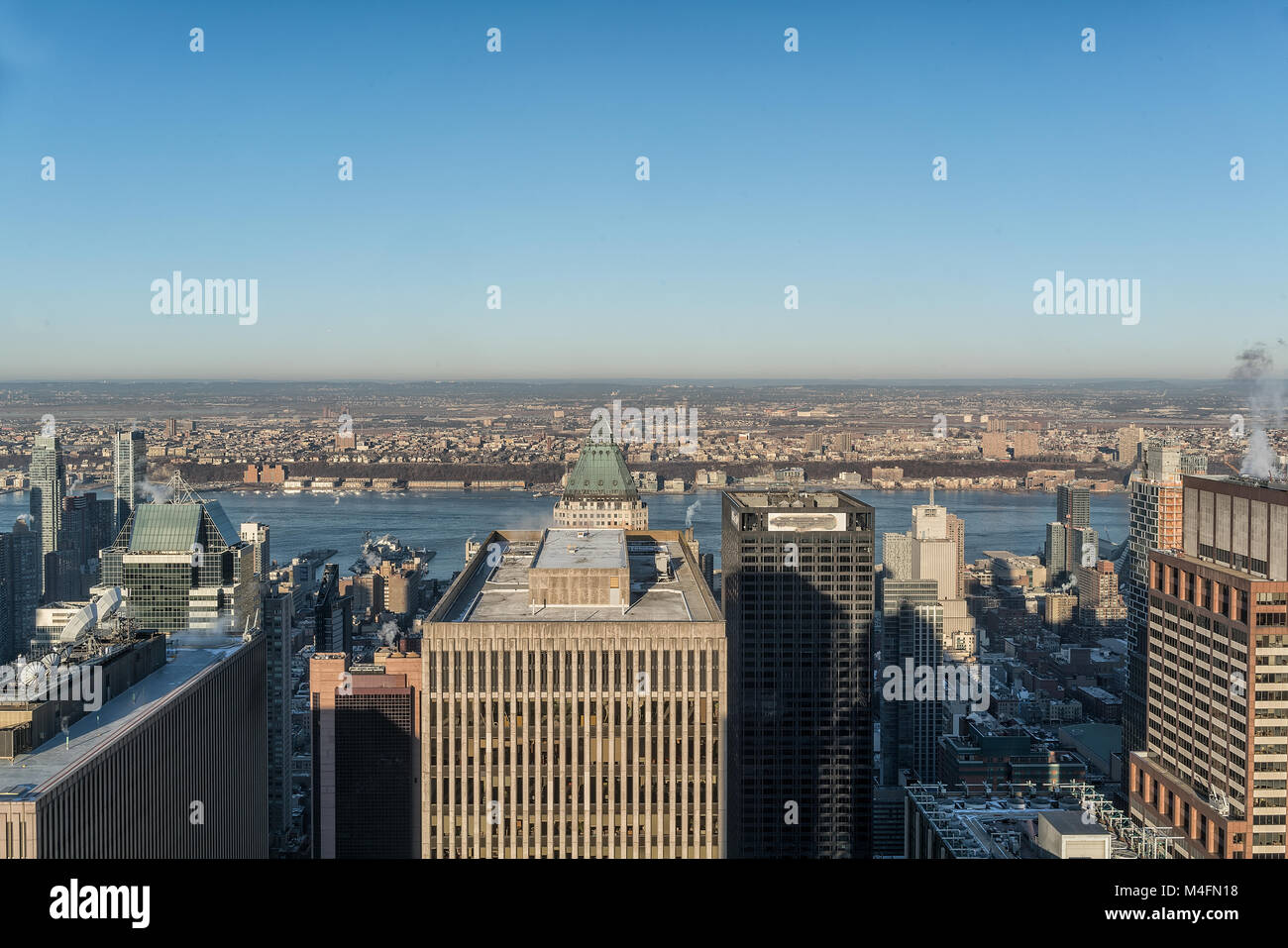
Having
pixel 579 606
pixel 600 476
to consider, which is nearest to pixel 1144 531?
pixel 600 476

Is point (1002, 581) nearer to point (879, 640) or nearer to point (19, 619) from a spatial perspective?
point (879, 640)

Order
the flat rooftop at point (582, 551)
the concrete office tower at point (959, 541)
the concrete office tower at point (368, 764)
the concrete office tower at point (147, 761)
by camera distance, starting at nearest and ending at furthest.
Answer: the concrete office tower at point (147, 761) → the flat rooftop at point (582, 551) → the concrete office tower at point (368, 764) → the concrete office tower at point (959, 541)

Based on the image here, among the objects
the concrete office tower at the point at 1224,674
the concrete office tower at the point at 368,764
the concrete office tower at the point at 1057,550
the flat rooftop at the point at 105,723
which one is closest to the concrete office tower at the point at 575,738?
the flat rooftop at the point at 105,723

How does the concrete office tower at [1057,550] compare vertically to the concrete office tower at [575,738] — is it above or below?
below

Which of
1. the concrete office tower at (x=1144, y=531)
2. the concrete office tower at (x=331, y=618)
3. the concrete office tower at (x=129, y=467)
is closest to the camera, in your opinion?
the concrete office tower at (x=1144, y=531)

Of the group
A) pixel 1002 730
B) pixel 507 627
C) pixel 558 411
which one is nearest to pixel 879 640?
pixel 1002 730

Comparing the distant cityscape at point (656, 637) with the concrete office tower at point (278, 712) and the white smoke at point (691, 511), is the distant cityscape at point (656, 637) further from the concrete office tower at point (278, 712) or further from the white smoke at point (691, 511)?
the white smoke at point (691, 511)

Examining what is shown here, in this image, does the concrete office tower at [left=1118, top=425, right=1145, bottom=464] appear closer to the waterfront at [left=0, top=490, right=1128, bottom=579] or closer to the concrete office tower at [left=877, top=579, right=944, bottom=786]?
the waterfront at [left=0, top=490, right=1128, bottom=579]
